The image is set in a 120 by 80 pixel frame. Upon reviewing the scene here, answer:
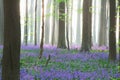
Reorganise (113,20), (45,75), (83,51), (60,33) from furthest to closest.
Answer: (60,33) < (83,51) < (113,20) < (45,75)

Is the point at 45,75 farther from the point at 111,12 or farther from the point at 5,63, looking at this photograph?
the point at 111,12

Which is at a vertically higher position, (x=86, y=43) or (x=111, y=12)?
(x=111, y=12)

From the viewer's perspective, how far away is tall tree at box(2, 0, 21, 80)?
21.0 feet

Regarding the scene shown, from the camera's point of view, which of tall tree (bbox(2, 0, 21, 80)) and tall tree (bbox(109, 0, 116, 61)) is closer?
tall tree (bbox(2, 0, 21, 80))

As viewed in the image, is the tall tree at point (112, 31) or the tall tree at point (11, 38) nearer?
the tall tree at point (11, 38)

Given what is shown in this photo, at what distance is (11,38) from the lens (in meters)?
6.42

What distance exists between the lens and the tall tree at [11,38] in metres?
6.39

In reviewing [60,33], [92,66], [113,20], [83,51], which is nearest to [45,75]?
[92,66]

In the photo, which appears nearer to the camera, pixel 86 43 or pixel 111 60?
pixel 111 60

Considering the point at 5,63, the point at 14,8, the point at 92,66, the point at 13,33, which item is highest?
the point at 14,8

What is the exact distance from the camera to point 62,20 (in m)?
25.8

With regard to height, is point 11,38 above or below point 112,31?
above

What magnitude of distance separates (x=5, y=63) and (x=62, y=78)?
3.59 meters

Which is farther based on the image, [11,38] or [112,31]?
[112,31]
